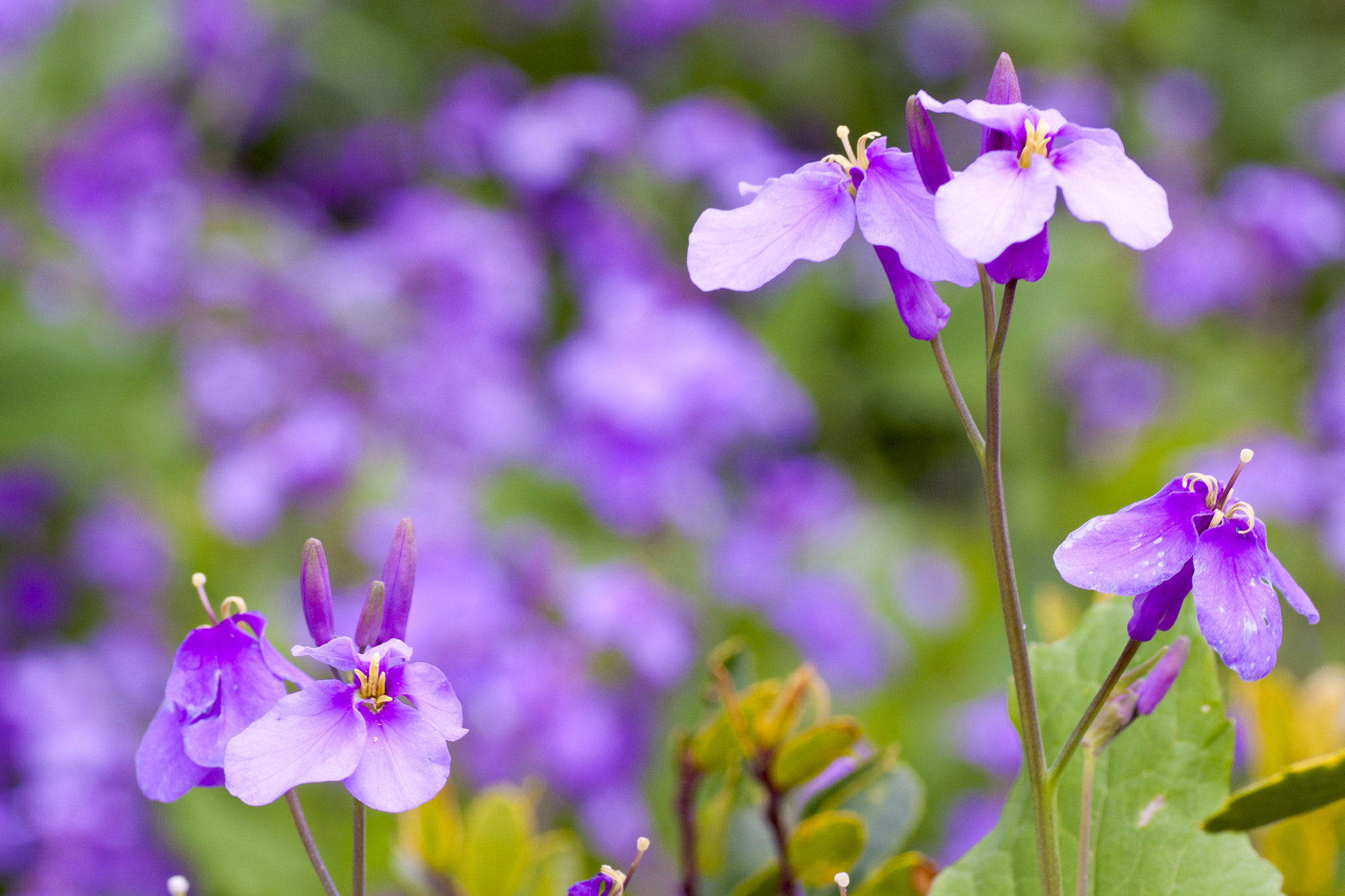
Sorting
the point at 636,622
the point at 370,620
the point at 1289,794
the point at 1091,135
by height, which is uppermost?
the point at 636,622

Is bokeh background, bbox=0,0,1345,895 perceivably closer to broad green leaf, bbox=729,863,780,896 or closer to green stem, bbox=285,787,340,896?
broad green leaf, bbox=729,863,780,896

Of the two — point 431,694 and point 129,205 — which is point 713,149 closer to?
point 129,205

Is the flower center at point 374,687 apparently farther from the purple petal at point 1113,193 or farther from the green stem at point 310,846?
the purple petal at point 1113,193

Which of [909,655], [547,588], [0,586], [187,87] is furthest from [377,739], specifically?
[187,87]

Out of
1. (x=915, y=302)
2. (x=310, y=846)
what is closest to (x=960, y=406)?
(x=915, y=302)

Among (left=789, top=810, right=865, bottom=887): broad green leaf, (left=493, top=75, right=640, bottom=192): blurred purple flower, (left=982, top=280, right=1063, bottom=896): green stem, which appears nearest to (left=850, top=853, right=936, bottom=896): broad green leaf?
(left=789, top=810, right=865, bottom=887): broad green leaf

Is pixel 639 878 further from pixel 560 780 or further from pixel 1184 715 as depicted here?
pixel 1184 715

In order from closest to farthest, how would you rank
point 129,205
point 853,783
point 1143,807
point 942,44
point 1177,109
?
point 1143,807, point 853,783, point 129,205, point 1177,109, point 942,44
